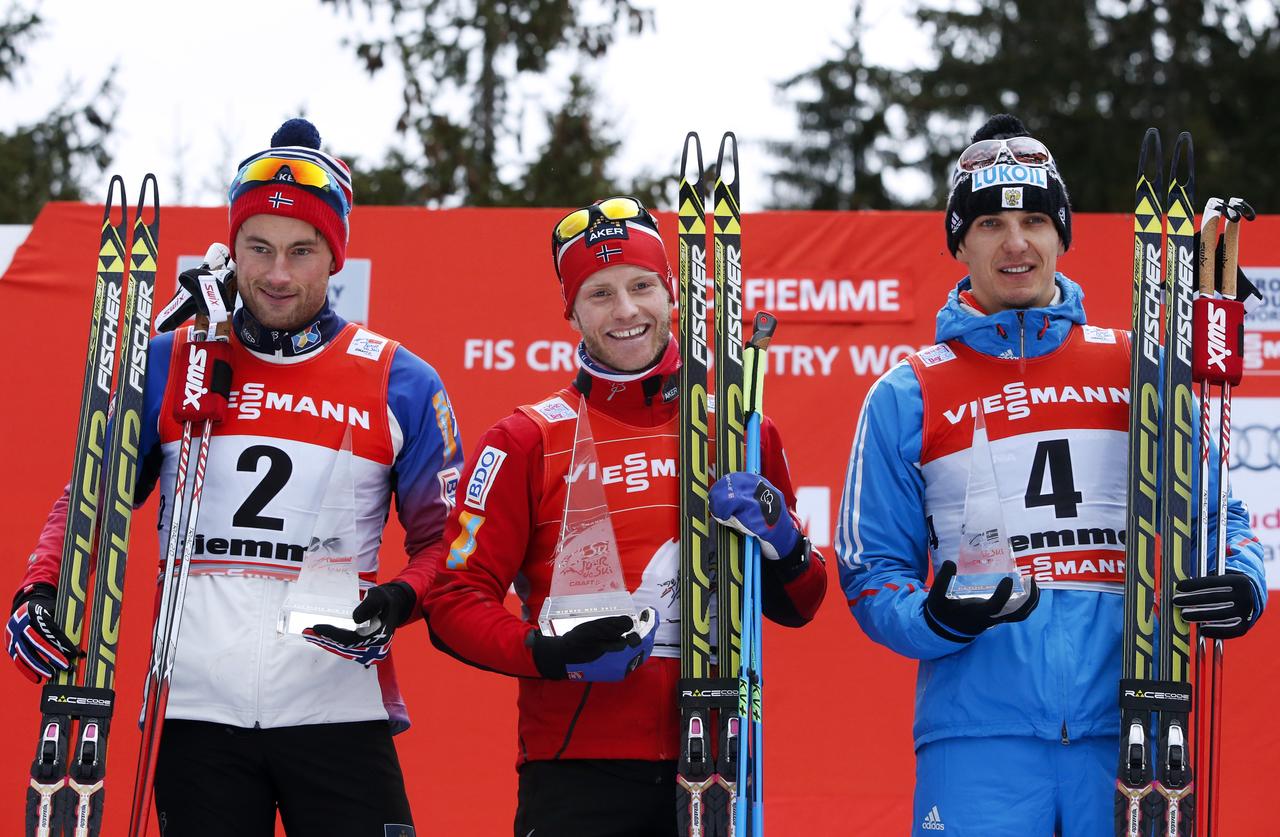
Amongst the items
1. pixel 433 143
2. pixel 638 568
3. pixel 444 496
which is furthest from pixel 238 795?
pixel 433 143

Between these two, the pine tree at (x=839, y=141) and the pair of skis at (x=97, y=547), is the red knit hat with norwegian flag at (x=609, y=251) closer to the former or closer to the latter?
the pair of skis at (x=97, y=547)

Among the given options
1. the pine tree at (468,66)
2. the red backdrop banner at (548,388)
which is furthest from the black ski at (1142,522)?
the pine tree at (468,66)

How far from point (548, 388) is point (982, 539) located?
313 centimetres

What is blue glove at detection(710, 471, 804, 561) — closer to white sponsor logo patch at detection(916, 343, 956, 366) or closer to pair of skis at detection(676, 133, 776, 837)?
pair of skis at detection(676, 133, 776, 837)

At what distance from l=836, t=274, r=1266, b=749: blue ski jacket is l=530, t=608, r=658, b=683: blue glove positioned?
0.49 m

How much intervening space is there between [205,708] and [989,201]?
1.94 m

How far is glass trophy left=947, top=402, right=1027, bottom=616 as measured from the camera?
255 cm

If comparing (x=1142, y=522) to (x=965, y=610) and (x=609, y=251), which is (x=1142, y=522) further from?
(x=609, y=251)

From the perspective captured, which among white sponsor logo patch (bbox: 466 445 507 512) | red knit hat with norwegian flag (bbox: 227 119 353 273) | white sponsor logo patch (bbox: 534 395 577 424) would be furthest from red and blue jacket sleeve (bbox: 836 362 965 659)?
red knit hat with norwegian flag (bbox: 227 119 353 273)

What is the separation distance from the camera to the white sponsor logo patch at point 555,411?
2.90 m

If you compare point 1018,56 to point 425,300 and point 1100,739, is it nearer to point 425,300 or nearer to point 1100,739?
point 425,300

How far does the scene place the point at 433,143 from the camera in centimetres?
1198

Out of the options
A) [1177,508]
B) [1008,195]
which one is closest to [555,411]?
[1008,195]

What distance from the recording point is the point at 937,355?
9.64 feet
